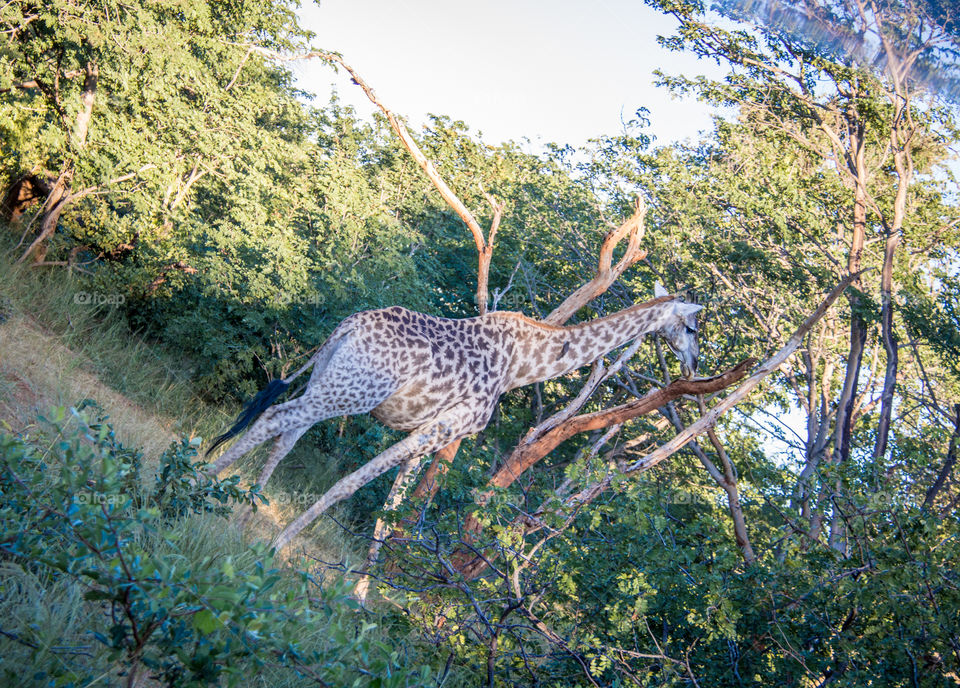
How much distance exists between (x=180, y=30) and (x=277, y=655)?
9.80 metres

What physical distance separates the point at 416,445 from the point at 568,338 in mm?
1806

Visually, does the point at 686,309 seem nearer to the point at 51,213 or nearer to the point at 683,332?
the point at 683,332

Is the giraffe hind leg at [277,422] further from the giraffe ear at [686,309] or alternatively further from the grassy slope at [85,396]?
the giraffe ear at [686,309]

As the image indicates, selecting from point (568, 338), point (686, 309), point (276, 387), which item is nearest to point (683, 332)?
point (686, 309)

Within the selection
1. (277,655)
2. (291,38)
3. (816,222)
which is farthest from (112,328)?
(816,222)

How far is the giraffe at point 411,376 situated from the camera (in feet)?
20.0

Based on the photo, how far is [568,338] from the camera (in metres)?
7.07

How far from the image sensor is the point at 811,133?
1151 cm

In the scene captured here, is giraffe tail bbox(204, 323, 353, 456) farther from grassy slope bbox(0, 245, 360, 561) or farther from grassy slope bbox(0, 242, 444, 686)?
grassy slope bbox(0, 242, 444, 686)

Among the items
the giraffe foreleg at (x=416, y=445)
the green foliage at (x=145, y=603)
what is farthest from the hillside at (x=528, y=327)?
the green foliage at (x=145, y=603)

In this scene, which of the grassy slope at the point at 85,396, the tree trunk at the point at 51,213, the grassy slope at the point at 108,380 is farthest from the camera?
the tree trunk at the point at 51,213

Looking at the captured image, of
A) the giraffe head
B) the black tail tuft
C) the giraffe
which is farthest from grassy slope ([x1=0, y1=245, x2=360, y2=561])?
the giraffe head

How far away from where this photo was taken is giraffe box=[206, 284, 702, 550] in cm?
610

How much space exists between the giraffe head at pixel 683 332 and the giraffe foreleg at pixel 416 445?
2.10m
